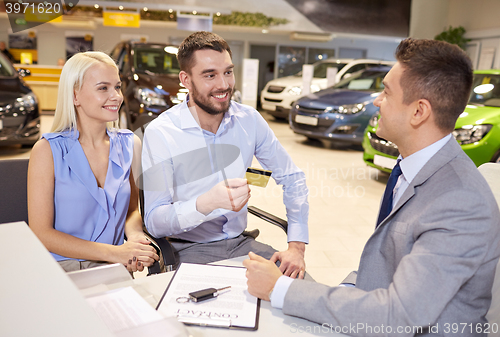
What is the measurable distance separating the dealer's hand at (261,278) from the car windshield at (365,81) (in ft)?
21.2

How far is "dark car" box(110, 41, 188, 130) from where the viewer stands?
17.7ft

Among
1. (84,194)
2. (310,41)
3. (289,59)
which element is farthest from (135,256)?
(310,41)

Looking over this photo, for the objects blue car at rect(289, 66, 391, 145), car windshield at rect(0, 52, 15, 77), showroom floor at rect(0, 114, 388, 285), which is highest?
car windshield at rect(0, 52, 15, 77)

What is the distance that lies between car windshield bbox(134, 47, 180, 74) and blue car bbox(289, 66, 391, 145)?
2234 mm

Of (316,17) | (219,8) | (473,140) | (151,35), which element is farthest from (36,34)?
(473,140)

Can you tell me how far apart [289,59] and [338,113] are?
352 inches

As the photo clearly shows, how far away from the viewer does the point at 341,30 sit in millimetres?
13391

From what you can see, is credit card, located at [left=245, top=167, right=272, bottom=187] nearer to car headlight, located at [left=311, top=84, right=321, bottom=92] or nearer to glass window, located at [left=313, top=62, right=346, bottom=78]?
car headlight, located at [left=311, top=84, right=321, bottom=92]

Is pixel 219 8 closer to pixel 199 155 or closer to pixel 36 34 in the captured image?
pixel 36 34

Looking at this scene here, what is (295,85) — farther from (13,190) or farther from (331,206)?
(13,190)

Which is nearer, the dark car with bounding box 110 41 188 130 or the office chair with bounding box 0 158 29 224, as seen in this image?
the office chair with bounding box 0 158 29 224

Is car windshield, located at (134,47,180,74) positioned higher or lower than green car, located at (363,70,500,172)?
higher

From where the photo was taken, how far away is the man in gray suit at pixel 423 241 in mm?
923

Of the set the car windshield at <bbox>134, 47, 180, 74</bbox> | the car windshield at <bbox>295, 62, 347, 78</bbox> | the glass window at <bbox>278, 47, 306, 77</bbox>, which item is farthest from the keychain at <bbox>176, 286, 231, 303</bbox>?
the glass window at <bbox>278, 47, 306, 77</bbox>
